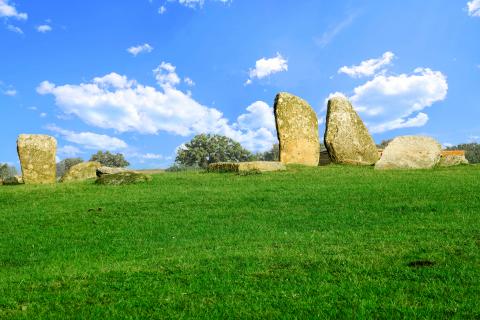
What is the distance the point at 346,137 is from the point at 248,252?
2324cm

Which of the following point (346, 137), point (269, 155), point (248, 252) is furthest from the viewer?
point (269, 155)

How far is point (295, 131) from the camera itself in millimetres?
31422

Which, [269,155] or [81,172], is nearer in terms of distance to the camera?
[81,172]

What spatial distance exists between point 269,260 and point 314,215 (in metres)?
5.62

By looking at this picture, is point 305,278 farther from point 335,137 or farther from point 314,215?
point 335,137

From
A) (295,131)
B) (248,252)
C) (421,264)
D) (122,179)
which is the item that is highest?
(295,131)

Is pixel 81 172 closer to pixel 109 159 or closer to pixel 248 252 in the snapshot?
pixel 248 252

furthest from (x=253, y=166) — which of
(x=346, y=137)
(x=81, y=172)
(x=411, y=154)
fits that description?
(x=81, y=172)

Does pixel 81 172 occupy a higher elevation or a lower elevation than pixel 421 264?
higher

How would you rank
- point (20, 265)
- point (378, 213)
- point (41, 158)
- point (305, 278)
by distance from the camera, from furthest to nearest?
point (41, 158) → point (378, 213) → point (20, 265) → point (305, 278)

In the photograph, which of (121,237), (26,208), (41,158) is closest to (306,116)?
(41,158)

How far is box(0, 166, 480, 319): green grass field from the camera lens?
23.3ft

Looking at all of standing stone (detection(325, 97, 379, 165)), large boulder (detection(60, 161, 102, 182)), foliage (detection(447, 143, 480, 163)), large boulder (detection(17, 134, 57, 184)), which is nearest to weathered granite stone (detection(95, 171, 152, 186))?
large boulder (detection(17, 134, 57, 184))

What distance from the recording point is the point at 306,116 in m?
32.1
